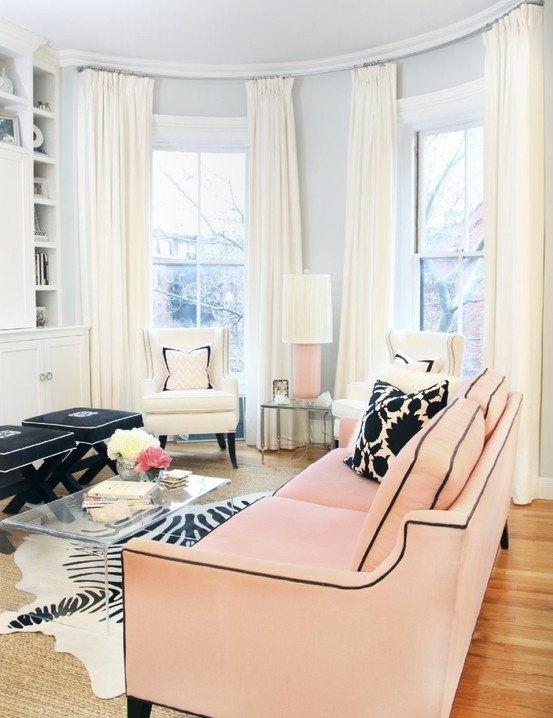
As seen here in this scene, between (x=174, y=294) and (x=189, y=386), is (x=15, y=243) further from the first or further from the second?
(x=189, y=386)

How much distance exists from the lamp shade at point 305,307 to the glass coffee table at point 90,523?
1864 millimetres

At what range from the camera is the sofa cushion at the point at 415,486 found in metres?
1.48

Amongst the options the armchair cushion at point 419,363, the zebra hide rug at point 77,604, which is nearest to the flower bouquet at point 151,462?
the zebra hide rug at point 77,604

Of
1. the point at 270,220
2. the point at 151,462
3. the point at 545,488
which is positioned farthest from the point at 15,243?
the point at 545,488

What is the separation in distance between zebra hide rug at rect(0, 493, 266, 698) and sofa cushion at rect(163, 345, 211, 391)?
1512 mm

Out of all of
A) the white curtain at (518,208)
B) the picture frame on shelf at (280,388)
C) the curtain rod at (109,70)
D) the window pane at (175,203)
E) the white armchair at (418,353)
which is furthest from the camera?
the window pane at (175,203)

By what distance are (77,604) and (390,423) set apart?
54.0 inches

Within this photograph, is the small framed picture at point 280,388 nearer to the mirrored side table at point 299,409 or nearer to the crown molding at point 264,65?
the mirrored side table at point 299,409

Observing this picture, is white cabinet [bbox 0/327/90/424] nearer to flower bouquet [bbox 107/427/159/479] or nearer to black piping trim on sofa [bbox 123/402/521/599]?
flower bouquet [bbox 107/427/159/479]

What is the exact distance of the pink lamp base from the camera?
15.6ft

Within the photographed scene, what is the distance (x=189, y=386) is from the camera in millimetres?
4809

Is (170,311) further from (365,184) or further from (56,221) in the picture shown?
(365,184)

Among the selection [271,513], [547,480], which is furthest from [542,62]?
[271,513]

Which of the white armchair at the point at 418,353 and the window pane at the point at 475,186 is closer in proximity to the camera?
the white armchair at the point at 418,353
